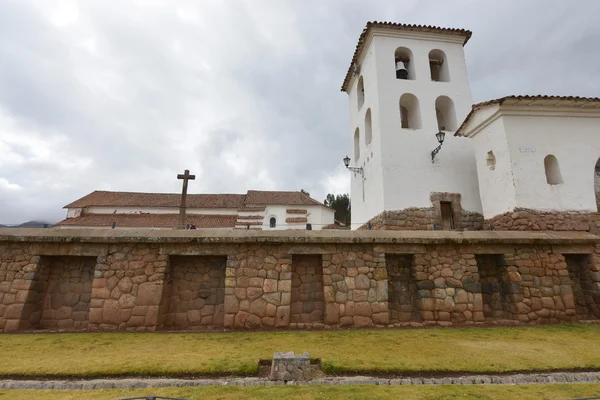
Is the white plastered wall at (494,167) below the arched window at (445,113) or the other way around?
below

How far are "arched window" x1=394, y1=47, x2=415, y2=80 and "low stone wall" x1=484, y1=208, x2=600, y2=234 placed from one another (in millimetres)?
7934

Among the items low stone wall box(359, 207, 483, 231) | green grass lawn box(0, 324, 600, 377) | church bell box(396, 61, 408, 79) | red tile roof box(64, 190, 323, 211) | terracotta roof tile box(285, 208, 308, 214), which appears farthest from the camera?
red tile roof box(64, 190, 323, 211)

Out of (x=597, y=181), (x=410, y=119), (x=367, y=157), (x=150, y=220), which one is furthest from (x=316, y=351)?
(x=150, y=220)

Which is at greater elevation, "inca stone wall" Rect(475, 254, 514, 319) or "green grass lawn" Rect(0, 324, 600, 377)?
"inca stone wall" Rect(475, 254, 514, 319)

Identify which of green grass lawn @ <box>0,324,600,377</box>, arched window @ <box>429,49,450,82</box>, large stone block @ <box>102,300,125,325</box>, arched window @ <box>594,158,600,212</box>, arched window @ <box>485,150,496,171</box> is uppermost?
arched window @ <box>429,49,450,82</box>

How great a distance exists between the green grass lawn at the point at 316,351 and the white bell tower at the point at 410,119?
6.51m

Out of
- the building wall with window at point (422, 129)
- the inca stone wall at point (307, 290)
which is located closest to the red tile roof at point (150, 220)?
the building wall with window at point (422, 129)

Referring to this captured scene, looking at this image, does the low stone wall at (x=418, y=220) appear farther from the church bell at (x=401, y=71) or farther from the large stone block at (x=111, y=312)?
the large stone block at (x=111, y=312)

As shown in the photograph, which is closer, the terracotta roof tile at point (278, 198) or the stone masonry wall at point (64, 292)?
the stone masonry wall at point (64, 292)

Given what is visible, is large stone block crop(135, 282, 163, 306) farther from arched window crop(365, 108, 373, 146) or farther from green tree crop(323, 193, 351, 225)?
green tree crop(323, 193, 351, 225)

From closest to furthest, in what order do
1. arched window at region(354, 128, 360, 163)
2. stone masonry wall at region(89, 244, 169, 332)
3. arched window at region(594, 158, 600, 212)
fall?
stone masonry wall at region(89, 244, 169, 332) < arched window at region(594, 158, 600, 212) < arched window at region(354, 128, 360, 163)

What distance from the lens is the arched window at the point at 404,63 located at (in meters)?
13.6

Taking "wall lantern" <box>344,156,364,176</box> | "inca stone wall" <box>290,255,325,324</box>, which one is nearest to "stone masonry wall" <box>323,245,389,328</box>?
"inca stone wall" <box>290,255,325,324</box>

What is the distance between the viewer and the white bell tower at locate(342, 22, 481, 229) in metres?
12.1
